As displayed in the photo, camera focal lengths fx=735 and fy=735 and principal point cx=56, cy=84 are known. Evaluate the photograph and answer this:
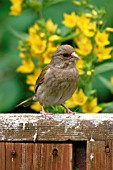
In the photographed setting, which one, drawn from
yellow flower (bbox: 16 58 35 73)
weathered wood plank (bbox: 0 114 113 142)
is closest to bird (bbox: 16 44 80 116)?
yellow flower (bbox: 16 58 35 73)

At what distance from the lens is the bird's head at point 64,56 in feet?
14.2

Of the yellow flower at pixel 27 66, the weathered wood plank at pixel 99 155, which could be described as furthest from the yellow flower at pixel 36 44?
the weathered wood plank at pixel 99 155

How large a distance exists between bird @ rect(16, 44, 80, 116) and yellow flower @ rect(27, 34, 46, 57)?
0.38m

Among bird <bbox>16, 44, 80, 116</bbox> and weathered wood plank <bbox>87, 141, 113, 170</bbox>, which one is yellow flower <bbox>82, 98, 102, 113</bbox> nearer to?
bird <bbox>16, 44, 80, 116</bbox>

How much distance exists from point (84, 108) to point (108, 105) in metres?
0.17

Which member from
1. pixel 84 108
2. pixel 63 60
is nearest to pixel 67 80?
pixel 63 60

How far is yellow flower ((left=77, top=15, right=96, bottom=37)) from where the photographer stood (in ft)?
16.1

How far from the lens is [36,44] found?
4.99 m

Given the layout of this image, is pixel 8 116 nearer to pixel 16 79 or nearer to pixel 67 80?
pixel 67 80

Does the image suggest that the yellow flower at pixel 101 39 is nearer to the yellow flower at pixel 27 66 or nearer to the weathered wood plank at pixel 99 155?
the yellow flower at pixel 27 66

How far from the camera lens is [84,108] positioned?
16.3 ft

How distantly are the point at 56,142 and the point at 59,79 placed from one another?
1.39 meters

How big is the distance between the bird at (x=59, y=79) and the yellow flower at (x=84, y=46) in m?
0.34

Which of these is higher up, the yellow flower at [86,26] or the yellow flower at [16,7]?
the yellow flower at [16,7]
